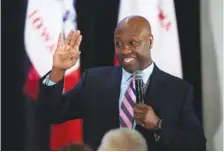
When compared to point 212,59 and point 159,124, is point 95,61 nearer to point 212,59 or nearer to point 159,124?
point 159,124

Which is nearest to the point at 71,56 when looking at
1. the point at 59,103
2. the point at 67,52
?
the point at 67,52

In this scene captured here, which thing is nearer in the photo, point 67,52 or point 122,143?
point 122,143

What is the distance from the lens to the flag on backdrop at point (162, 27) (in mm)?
2957

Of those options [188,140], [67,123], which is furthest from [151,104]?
[67,123]

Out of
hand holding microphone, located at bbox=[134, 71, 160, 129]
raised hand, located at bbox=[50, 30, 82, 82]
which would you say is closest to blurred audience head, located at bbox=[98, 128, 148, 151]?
hand holding microphone, located at bbox=[134, 71, 160, 129]

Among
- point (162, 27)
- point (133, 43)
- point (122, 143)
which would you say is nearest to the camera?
point (122, 143)

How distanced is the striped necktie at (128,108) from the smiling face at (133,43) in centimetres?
13

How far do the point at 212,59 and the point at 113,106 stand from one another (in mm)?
716

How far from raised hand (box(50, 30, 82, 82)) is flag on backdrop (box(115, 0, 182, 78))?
0.31 metres

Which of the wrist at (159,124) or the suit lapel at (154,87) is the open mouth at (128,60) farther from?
the wrist at (159,124)

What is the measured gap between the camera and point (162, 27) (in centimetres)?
300

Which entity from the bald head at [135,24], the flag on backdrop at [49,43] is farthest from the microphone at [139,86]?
the flag on backdrop at [49,43]

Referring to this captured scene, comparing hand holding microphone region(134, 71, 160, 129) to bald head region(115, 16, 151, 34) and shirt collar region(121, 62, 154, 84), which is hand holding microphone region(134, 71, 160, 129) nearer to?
shirt collar region(121, 62, 154, 84)

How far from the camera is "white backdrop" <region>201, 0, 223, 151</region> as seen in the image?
9.82 ft
